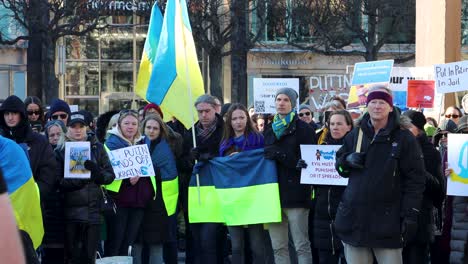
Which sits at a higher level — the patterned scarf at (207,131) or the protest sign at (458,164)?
the patterned scarf at (207,131)

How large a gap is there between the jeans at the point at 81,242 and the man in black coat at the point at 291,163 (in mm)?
1672

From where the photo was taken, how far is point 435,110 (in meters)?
13.8

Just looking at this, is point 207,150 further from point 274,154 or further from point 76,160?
point 76,160

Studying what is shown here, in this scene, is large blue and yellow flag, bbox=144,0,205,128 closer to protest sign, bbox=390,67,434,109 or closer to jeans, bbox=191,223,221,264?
jeans, bbox=191,223,221,264

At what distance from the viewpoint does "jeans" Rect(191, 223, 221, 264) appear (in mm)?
9062

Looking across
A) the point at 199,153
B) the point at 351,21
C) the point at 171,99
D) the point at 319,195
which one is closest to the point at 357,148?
the point at 319,195

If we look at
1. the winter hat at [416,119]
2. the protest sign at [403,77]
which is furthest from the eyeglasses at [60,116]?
the protest sign at [403,77]

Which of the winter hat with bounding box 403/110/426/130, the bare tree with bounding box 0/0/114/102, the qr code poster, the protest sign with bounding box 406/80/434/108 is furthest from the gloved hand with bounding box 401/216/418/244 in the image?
the bare tree with bounding box 0/0/114/102

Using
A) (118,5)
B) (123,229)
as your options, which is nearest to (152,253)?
(123,229)

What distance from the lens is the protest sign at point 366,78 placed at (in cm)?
1178

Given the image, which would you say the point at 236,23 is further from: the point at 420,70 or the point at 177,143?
A: the point at 177,143

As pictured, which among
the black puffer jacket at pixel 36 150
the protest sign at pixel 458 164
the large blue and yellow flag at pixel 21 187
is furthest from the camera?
the black puffer jacket at pixel 36 150

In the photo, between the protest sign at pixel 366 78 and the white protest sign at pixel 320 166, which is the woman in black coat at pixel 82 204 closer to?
the white protest sign at pixel 320 166

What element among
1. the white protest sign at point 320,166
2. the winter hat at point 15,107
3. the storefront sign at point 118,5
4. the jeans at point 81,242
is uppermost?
the storefront sign at point 118,5
